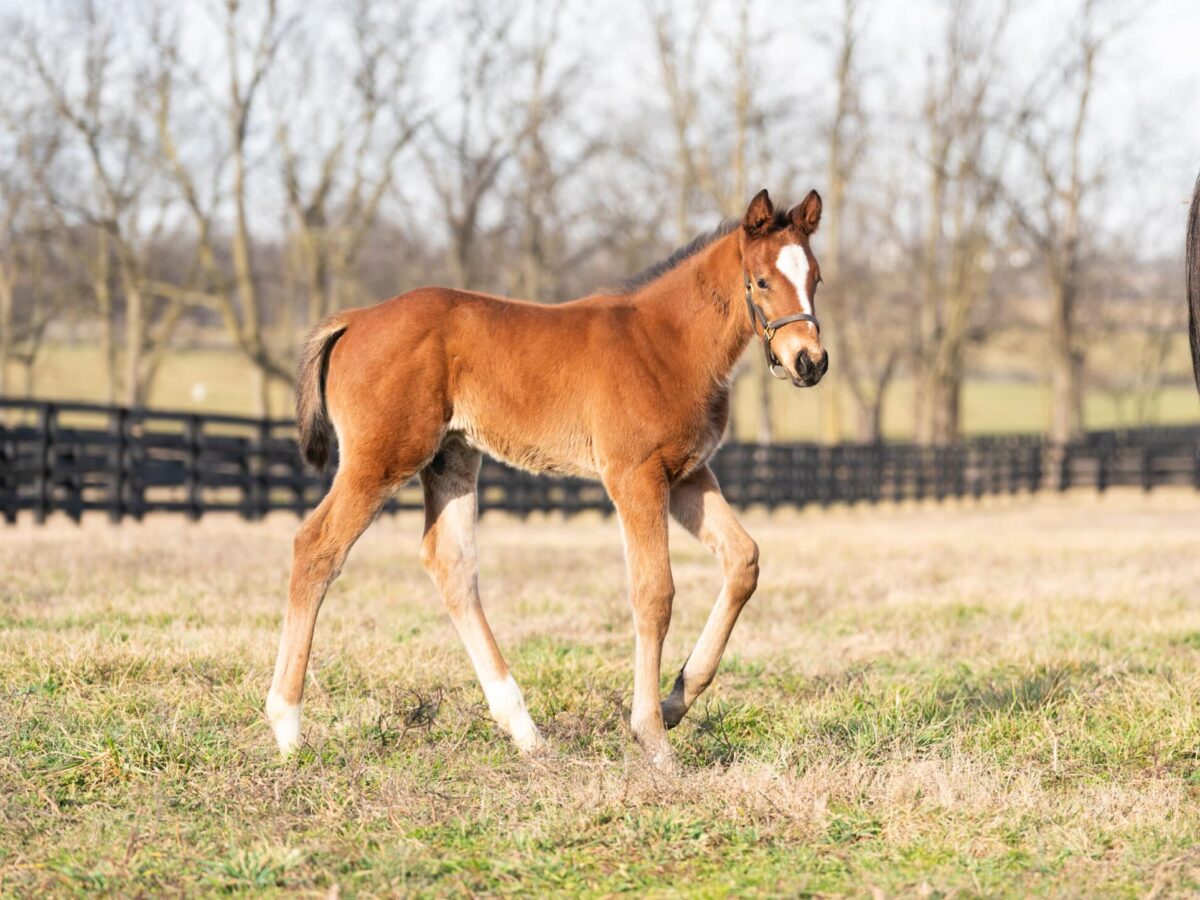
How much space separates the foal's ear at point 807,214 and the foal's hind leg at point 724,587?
104 centimetres

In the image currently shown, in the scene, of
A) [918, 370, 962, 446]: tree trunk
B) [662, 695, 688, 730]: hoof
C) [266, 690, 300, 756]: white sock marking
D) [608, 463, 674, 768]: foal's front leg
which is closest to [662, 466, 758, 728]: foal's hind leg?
[662, 695, 688, 730]: hoof

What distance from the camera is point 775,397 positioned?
2216 inches

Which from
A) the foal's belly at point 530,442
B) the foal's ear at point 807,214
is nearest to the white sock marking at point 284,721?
the foal's belly at point 530,442

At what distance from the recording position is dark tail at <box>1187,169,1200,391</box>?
203 inches

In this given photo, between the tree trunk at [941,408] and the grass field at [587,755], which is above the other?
the tree trunk at [941,408]

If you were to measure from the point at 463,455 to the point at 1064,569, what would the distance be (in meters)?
8.88

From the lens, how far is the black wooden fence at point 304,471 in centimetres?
1494

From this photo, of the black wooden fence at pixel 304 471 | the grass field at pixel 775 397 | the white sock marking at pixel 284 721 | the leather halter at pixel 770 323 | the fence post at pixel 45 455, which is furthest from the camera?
the grass field at pixel 775 397

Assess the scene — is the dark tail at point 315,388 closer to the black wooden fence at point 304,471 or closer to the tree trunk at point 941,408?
the black wooden fence at point 304,471

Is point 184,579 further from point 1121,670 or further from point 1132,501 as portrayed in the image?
point 1132,501

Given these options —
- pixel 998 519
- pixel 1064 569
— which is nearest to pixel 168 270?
pixel 998 519

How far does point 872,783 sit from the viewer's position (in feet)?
14.2

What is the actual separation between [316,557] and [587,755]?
1.30 m

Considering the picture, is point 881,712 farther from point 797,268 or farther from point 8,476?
point 8,476
